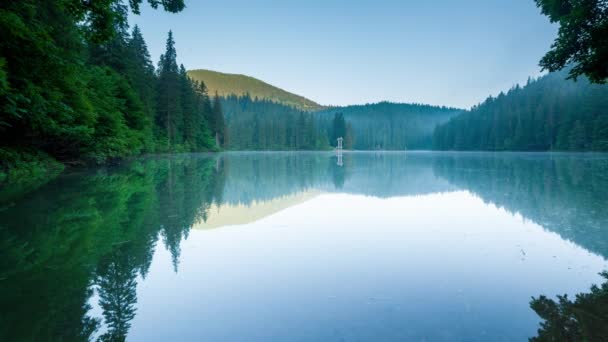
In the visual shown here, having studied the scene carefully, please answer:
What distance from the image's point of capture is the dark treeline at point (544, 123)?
192ft

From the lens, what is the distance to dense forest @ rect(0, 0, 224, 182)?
22.8 ft

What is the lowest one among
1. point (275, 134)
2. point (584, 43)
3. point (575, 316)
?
point (575, 316)

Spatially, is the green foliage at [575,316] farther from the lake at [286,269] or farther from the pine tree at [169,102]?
the pine tree at [169,102]

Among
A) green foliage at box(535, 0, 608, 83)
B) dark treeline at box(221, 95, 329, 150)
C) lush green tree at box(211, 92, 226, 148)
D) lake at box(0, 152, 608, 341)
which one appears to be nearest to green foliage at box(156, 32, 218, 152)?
lush green tree at box(211, 92, 226, 148)

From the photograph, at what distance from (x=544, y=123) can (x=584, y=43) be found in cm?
7840

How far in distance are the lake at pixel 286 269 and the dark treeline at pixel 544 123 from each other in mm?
60303

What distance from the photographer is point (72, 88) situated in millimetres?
14828

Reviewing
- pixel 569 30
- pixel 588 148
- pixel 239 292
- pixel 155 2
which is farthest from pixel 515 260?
pixel 588 148

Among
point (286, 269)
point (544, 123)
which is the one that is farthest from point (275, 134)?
point (286, 269)

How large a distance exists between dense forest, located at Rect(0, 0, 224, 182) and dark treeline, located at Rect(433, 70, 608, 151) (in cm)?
6533

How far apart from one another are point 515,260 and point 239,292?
4.36m

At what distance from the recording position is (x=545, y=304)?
11.7 ft

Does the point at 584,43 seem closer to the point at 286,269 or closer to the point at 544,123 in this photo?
the point at 286,269

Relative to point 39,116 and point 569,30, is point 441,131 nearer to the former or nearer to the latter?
point 569,30
